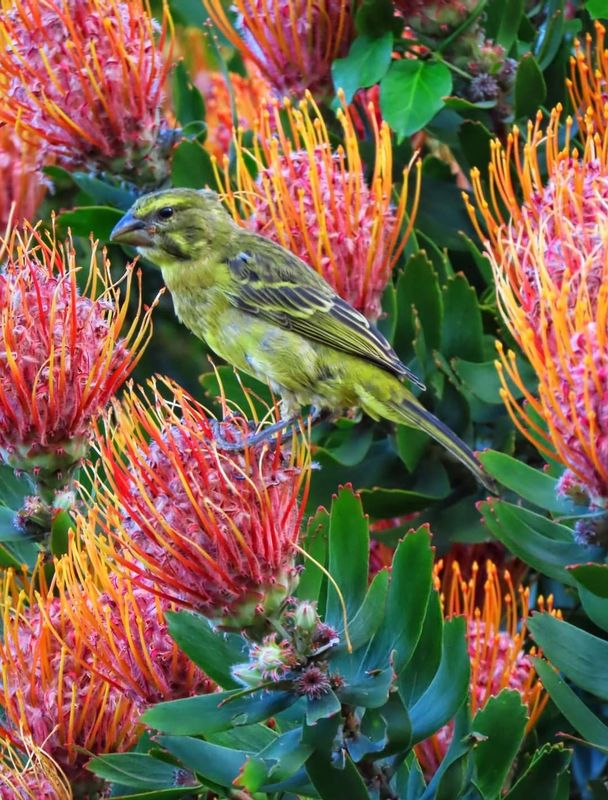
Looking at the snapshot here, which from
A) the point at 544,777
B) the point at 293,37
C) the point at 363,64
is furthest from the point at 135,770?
the point at 293,37

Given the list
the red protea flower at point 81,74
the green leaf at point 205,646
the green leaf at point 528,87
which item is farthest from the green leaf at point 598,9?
the green leaf at point 205,646

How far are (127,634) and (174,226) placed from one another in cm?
149

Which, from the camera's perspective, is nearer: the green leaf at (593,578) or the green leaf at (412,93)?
the green leaf at (593,578)

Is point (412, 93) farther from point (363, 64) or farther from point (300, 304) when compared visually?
point (300, 304)

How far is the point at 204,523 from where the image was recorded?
2021 mm

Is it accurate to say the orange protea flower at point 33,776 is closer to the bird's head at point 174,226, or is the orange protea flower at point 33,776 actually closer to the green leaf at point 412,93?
the bird's head at point 174,226

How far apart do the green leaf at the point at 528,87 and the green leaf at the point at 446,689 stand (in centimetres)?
155

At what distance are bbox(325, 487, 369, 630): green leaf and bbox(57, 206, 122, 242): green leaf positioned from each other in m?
1.43

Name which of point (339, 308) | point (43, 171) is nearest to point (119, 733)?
point (339, 308)

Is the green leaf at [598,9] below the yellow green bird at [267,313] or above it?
above

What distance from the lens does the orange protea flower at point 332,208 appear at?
116 inches

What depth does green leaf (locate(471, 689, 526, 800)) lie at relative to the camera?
7.07ft

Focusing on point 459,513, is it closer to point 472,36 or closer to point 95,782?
point 95,782

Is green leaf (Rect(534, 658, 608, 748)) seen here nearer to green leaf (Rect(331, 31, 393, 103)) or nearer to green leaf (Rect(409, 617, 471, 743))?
green leaf (Rect(409, 617, 471, 743))
